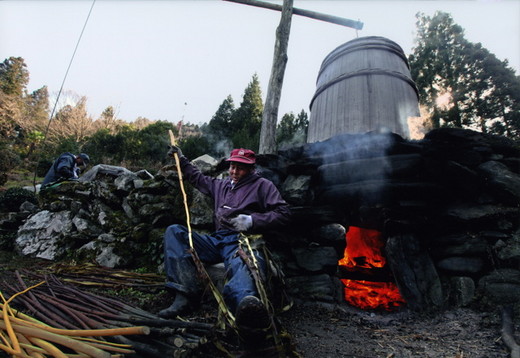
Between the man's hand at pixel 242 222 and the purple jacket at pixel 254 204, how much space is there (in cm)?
4

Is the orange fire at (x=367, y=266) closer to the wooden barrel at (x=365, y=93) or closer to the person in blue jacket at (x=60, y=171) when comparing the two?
the wooden barrel at (x=365, y=93)

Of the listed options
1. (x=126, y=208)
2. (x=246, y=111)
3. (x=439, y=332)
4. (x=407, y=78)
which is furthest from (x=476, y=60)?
(x=126, y=208)

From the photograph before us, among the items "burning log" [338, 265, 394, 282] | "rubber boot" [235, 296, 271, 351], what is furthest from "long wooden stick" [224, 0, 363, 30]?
"rubber boot" [235, 296, 271, 351]

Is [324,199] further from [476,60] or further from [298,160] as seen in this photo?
[476,60]

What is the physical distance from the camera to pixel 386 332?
8.29ft

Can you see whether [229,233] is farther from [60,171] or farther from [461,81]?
[461,81]

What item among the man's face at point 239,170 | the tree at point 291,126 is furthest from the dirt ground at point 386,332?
the tree at point 291,126

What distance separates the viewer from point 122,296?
2.77 m

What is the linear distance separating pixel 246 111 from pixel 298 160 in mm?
16150

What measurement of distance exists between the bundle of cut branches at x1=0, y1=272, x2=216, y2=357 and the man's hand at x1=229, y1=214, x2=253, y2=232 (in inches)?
37.3

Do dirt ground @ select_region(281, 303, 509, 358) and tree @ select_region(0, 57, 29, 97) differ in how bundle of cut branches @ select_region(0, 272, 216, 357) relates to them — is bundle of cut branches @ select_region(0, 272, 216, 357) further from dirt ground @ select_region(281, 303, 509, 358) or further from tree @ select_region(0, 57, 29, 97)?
tree @ select_region(0, 57, 29, 97)

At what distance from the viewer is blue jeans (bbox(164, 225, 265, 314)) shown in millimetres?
1984

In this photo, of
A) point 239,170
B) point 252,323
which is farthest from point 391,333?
point 239,170

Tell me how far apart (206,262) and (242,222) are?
58cm
